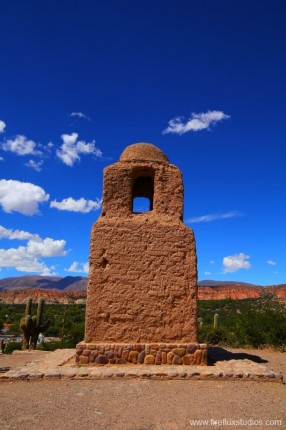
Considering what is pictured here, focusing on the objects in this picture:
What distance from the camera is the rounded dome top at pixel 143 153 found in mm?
9264

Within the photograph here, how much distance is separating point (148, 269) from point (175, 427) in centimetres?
392

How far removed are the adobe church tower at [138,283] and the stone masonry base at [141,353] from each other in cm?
2

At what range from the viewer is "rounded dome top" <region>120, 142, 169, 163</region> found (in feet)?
30.4

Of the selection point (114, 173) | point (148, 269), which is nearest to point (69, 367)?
point (148, 269)

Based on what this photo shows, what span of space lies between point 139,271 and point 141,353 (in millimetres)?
1698

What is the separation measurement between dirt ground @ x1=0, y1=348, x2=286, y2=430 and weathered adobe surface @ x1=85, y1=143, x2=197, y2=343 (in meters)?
1.42

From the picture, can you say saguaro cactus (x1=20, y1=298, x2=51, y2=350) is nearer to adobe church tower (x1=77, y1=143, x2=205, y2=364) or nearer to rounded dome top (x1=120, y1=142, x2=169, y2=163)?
adobe church tower (x1=77, y1=143, x2=205, y2=364)

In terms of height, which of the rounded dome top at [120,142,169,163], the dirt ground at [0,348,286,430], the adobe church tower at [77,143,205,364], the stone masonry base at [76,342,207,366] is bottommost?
the dirt ground at [0,348,286,430]

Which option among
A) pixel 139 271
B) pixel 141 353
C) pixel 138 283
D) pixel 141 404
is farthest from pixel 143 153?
pixel 141 404

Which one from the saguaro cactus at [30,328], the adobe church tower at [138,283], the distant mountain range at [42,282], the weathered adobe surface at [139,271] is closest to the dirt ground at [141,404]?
the adobe church tower at [138,283]

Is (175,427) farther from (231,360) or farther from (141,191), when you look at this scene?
(141,191)

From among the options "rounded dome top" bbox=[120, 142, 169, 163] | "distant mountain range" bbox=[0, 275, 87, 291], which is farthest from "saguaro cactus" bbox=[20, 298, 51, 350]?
"distant mountain range" bbox=[0, 275, 87, 291]

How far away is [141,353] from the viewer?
763 cm

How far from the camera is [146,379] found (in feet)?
21.8
